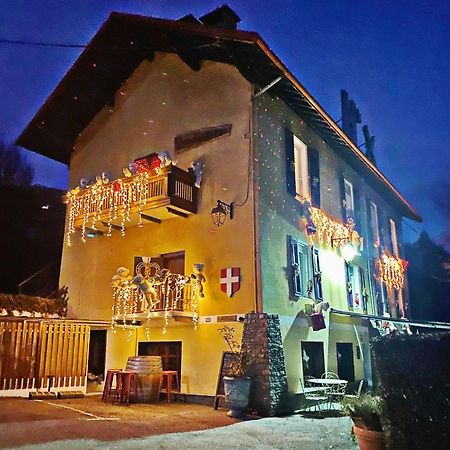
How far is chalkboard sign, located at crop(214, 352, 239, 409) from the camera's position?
10141 mm

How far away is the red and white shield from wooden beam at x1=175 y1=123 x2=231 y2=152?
11.6ft

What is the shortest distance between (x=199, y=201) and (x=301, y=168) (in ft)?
11.9

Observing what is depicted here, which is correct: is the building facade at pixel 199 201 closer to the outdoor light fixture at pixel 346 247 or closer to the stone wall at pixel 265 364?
the outdoor light fixture at pixel 346 247

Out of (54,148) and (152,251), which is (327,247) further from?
(54,148)

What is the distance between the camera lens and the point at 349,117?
792 inches

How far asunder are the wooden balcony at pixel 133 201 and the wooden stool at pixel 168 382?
3933 mm

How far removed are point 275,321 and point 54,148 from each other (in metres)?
10.6

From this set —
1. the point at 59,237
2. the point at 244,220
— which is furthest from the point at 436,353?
the point at 59,237

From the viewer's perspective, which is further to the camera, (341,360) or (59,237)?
(59,237)

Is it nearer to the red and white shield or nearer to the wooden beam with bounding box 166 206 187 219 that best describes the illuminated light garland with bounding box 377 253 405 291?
the red and white shield

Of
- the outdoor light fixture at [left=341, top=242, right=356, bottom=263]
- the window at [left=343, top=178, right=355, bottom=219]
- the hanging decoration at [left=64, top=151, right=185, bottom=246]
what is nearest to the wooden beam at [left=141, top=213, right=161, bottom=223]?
the hanging decoration at [left=64, top=151, right=185, bottom=246]

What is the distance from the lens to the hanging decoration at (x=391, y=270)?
18625 mm

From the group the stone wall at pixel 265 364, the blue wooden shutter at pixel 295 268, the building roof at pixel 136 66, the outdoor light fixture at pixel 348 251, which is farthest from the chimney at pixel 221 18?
the stone wall at pixel 265 364

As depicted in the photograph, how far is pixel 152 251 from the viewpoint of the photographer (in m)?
12.9
